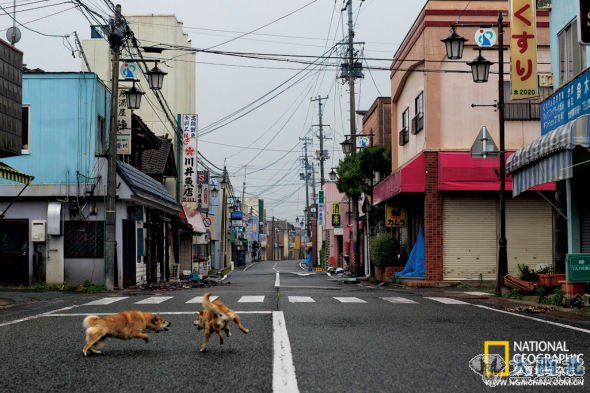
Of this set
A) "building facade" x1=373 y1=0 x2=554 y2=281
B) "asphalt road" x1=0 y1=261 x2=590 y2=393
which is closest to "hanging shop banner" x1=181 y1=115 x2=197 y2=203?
"building facade" x1=373 y1=0 x2=554 y2=281

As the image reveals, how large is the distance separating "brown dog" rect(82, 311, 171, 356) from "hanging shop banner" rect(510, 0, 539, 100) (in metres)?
13.5

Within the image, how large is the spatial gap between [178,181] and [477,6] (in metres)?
19.7

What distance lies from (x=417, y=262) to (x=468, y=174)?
13.2 ft

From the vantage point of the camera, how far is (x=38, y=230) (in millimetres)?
23828

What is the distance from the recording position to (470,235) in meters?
25.8

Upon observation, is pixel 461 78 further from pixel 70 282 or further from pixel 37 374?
pixel 37 374

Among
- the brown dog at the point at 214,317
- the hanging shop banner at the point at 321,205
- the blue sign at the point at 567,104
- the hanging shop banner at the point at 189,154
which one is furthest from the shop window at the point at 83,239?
the hanging shop banner at the point at 321,205

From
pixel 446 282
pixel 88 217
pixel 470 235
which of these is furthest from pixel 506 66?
pixel 88 217

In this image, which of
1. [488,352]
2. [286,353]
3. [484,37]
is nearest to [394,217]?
[484,37]

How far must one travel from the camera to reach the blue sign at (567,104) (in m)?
15.0

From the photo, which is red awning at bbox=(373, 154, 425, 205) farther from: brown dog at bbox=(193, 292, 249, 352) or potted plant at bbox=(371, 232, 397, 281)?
brown dog at bbox=(193, 292, 249, 352)

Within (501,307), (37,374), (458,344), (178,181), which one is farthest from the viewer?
(178,181)

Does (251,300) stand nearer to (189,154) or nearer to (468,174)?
(468,174)

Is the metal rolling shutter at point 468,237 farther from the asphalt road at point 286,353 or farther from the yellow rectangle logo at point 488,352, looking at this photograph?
the yellow rectangle logo at point 488,352
